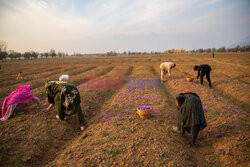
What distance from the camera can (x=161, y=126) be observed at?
15.2 ft

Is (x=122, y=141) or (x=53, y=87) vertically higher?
(x=53, y=87)

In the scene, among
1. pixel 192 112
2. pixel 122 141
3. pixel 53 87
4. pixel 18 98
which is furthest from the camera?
pixel 18 98

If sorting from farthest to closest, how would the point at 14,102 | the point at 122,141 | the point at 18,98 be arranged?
the point at 18,98, the point at 14,102, the point at 122,141

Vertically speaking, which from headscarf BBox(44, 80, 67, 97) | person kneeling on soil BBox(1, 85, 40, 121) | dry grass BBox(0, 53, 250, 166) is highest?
headscarf BBox(44, 80, 67, 97)

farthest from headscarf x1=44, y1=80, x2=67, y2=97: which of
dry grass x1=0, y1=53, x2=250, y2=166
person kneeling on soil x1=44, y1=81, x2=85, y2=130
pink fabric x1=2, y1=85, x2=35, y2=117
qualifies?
pink fabric x1=2, y1=85, x2=35, y2=117

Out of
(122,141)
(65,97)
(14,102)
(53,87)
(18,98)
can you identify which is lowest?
(122,141)

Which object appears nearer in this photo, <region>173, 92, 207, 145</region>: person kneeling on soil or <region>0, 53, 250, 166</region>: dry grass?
<region>0, 53, 250, 166</region>: dry grass

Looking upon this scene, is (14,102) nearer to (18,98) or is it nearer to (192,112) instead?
(18,98)

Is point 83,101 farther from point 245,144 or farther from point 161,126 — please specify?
point 245,144

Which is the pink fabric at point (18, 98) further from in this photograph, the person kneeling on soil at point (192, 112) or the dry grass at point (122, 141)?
the person kneeling on soil at point (192, 112)

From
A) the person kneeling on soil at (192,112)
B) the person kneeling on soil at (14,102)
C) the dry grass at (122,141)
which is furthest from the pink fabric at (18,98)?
the person kneeling on soil at (192,112)

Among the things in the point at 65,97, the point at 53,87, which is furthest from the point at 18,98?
the point at 65,97

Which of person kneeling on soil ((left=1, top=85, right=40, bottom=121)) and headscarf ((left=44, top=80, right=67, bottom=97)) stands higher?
headscarf ((left=44, top=80, right=67, bottom=97))

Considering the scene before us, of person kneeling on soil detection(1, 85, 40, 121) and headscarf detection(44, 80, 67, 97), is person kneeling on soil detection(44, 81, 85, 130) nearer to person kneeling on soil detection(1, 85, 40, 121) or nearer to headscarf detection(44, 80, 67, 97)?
headscarf detection(44, 80, 67, 97)
